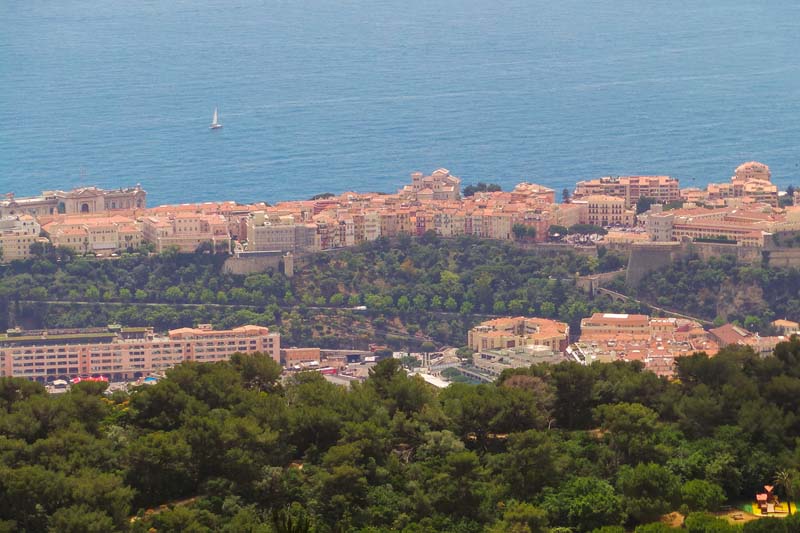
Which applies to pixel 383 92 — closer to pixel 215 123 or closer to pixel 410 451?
pixel 215 123

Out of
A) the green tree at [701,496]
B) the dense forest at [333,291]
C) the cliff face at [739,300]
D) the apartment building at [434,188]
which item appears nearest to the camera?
the green tree at [701,496]

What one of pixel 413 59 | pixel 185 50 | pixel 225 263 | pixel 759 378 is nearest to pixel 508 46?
pixel 413 59

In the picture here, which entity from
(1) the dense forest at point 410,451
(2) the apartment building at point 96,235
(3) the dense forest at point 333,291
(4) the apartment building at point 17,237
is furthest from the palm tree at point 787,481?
(4) the apartment building at point 17,237

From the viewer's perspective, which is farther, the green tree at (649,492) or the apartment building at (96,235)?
the apartment building at (96,235)

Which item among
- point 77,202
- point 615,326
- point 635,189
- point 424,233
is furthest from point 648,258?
point 77,202

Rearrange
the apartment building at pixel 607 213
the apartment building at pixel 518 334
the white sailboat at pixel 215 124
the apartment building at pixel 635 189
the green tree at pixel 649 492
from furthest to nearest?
the white sailboat at pixel 215 124
the apartment building at pixel 635 189
the apartment building at pixel 607 213
the apartment building at pixel 518 334
the green tree at pixel 649 492

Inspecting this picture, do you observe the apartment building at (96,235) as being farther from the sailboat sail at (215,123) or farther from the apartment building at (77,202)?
the sailboat sail at (215,123)

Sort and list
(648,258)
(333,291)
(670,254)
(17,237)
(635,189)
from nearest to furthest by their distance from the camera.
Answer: (670,254) → (648,258) → (333,291) → (17,237) → (635,189)
